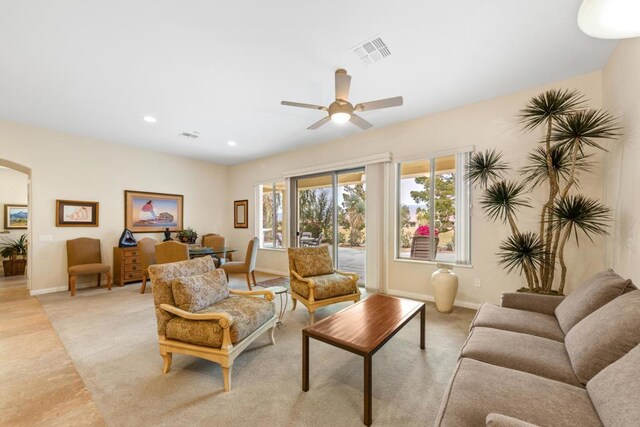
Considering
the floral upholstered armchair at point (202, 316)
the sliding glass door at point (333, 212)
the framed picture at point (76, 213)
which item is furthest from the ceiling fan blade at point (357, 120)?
the framed picture at point (76, 213)

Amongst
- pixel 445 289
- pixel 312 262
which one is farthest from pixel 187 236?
pixel 445 289

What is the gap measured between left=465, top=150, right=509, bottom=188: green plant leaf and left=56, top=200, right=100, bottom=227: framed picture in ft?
22.0

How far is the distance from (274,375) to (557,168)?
3535 mm

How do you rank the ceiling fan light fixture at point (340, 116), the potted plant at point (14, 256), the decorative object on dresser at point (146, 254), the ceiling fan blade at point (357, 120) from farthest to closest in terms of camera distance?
1. the potted plant at point (14, 256)
2. the decorative object on dresser at point (146, 254)
3. the ceiling fan blade at point (357, 120)
4. the ceiling fan light fixture at point (340, 116)

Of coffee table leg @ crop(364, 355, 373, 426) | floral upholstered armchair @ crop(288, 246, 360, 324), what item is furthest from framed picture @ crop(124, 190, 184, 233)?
coffee table leg @ crop(364, 355, 373, 426)

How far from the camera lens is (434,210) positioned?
4250 millimetres

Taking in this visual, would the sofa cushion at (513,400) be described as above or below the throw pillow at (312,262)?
below

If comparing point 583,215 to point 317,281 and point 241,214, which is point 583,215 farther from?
point 241,214

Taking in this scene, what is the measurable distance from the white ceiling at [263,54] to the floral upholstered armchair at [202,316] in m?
2.12

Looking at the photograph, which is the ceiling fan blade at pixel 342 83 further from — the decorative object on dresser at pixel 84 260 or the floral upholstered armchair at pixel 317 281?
the decorative object on dresser at pixel 84 260

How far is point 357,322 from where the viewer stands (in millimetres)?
2285

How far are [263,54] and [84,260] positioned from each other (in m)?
5.17

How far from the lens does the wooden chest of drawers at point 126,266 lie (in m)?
5.25

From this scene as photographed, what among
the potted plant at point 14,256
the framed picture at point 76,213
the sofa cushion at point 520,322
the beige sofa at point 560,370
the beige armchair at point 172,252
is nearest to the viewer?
the beige sofa at point 560,370
